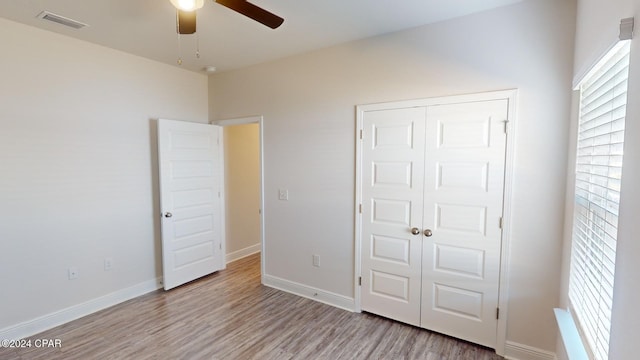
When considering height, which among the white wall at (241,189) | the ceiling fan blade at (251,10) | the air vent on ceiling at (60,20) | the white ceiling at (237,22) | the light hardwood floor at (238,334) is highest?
the white ceiling at (237,22)

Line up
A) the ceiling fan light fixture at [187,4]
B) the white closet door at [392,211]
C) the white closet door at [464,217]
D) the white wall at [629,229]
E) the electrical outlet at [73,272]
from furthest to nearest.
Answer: the electrical outlet at [73,272]
the white closet door at [392,211]
the white closet door at [464,217]
the ceiling fan light fixture at [187,4]
the white wall at [629,229]

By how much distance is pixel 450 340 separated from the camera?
2594mm

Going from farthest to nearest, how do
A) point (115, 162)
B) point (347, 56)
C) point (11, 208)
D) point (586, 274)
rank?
point (115, 162), point (347, 56), point (11, 208), point (586, 274)

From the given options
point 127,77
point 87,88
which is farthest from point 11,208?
point 127,77

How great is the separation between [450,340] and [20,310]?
3744mm

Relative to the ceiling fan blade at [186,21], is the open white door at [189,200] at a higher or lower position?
lower

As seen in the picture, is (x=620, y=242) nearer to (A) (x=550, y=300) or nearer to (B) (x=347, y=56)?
(A) (x=550, y=300)

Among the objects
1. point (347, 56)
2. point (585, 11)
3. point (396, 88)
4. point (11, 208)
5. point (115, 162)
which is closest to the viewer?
point (585, 11)

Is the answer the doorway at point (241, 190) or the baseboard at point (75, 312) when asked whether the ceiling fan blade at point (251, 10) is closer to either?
the doorway at point (241, 190)

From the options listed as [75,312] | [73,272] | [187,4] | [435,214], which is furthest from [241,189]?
[187,4]

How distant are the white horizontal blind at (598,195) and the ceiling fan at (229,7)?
5.62 ft

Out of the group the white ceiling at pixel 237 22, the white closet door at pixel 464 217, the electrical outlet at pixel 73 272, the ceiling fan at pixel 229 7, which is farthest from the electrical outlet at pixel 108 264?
the white closet door at pixel 464 217

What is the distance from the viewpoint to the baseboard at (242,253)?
181 inches

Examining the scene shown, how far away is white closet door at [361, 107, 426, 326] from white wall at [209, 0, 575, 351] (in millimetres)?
188
